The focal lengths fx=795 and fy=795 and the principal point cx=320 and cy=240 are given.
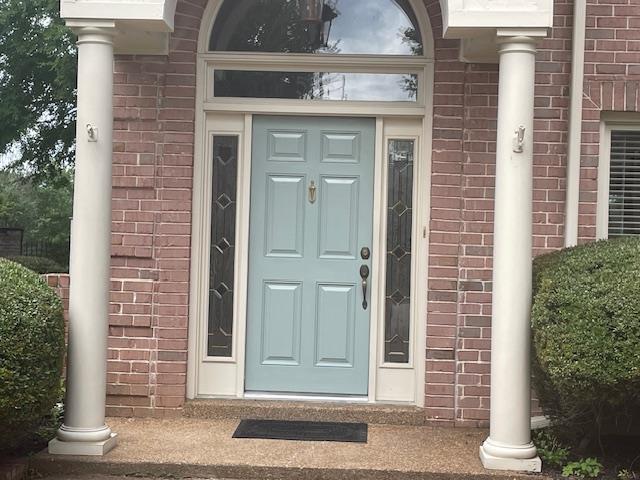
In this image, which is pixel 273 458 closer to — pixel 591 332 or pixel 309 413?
pixel 309 413

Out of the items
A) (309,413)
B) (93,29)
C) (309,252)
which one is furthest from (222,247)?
(93,29)

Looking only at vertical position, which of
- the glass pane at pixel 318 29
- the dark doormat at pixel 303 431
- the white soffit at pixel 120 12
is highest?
the glass pane at pixel 318 29

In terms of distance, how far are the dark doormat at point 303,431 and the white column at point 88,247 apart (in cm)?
103

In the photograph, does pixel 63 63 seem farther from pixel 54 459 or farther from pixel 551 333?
pixel 551 333

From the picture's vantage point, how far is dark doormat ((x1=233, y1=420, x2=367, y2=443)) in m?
5.30

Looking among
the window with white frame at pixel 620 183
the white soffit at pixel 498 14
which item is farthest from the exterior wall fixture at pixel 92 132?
the window with white frame at pixel 620 183

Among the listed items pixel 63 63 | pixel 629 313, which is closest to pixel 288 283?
pixel 629 313

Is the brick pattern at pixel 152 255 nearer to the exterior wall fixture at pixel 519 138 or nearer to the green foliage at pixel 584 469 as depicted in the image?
the exterior wall fixture at pixel 519 138

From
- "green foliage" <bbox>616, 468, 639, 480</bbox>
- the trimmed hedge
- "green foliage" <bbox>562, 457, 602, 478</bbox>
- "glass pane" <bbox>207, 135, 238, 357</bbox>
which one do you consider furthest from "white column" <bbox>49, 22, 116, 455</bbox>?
"green foliage" <bbox>616, 468, 639, 480</bbox>

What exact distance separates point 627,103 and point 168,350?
12.3ft

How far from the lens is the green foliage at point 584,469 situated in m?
4.64

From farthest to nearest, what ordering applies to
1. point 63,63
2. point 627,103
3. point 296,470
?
point 63,63
point 627,103
point 296,470

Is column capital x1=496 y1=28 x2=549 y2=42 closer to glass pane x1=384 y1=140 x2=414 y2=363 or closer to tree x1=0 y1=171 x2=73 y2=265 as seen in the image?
glass pane x1=384 y1=140 x2=414 y2=363

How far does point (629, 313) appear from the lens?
13.7 feet
